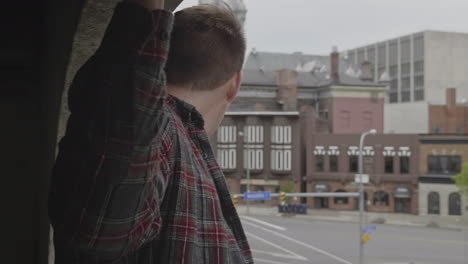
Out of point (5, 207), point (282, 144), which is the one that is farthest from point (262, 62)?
point (5, 207)

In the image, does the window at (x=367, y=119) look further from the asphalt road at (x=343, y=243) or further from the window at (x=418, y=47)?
the window at (x=418, y=47)

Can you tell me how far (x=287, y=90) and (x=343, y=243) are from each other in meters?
18.6

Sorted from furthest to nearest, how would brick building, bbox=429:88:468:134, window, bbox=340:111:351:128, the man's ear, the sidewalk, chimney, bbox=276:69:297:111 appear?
window, bbox=340:111:351:128 → chimney, bbox=276:69:297:111 → brick building, bbox=429:88:468:134 → the sidewalk → the man's ear

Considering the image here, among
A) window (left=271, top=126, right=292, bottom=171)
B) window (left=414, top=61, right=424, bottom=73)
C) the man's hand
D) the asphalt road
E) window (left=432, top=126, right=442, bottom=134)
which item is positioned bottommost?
the asphalt road

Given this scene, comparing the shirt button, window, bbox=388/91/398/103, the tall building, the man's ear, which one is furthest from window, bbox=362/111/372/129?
the shirt button

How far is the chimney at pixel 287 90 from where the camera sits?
42000 millimetres

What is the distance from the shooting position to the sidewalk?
33.5 m

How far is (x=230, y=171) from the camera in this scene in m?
39.7

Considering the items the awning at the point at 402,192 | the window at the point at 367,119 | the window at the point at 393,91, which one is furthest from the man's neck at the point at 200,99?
the window at the point at 393,91

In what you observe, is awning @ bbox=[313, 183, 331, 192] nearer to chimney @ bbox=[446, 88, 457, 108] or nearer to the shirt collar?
chimney @ bbox=[446, 88, 457, 108]

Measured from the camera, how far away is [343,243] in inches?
1056

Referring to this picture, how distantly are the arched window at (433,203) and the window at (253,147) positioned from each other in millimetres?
11033

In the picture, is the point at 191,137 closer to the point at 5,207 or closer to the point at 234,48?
the point at 234,48

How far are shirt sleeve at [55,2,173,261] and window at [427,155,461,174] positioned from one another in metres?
36.9
